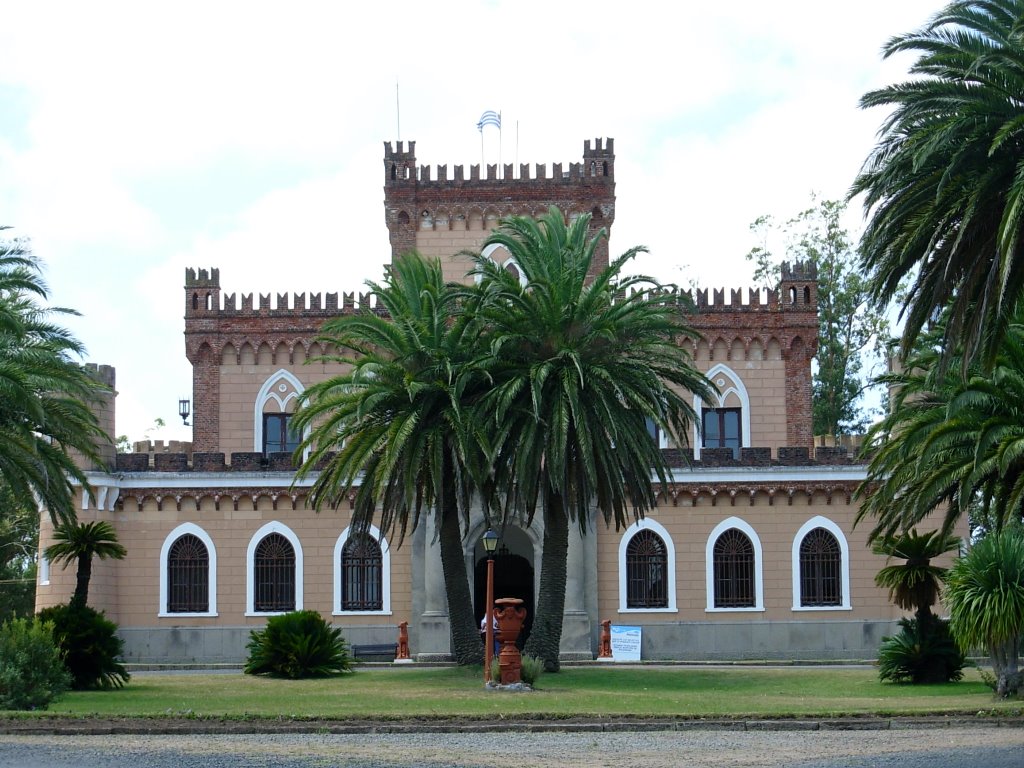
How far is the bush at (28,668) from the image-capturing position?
24188 millimetres

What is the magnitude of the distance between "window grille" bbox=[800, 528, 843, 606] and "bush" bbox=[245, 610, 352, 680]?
46.9 ft

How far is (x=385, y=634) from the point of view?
42.0 metres

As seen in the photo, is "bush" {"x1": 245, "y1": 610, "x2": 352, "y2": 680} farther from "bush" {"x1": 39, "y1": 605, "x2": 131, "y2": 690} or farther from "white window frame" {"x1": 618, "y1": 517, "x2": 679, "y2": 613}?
"white window frame" {"x1": 618, "y1": 517, "x2": 679, "y2": 613}

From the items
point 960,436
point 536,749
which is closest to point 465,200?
point 960,436

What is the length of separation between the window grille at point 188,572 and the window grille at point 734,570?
561 inches

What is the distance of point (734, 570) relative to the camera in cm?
4231

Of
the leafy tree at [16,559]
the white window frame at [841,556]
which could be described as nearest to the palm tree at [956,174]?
the white window frame at [841,556]

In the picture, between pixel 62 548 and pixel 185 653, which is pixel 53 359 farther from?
pixel 185 653

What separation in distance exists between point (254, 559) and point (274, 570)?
64 cm

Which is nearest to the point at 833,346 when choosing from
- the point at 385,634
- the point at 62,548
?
the point at 385,634

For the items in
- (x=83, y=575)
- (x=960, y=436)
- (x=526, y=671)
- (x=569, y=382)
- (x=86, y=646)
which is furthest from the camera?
(x=83, y=575)

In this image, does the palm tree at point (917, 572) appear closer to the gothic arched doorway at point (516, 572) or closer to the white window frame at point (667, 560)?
the white window frame at point (667, 560)

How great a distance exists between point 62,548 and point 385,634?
10005 mm

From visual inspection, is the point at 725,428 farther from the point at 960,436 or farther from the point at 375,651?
the point at 960,436
